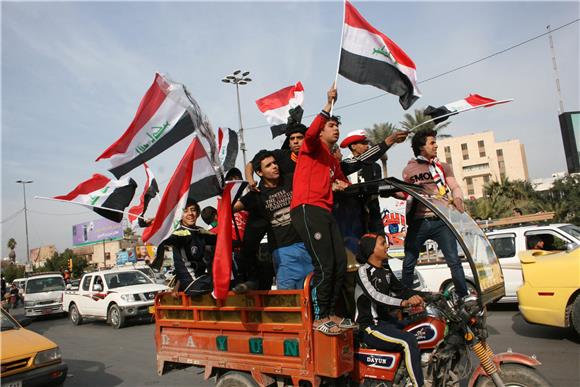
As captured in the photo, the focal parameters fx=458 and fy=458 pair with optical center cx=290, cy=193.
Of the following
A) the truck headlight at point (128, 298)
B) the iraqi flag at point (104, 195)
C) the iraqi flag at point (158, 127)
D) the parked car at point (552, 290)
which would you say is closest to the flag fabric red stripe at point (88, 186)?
the iraqi flag at point (104, 195)

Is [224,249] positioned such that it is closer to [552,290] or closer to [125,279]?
[552,290]

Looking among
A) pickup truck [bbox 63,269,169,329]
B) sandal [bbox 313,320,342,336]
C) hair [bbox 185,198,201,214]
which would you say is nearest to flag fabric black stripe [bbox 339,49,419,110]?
hair [bbox 185,198,201,214]

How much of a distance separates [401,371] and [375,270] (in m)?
0.80

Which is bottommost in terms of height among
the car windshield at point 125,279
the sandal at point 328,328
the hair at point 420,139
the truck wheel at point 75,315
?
the truck wheel at point 75,315

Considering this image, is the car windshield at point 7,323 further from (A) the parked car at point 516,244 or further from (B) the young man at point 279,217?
(A) the parked car at point 516,244

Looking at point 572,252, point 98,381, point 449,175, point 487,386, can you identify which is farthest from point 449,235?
point 98,381

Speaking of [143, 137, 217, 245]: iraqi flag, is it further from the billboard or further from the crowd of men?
the billboard

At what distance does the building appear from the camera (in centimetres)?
7156

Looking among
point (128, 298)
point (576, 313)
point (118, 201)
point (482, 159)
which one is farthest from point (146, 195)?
point (482, 159)

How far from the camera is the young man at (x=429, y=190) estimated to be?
4352 mm

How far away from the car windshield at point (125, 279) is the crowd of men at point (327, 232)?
33.6 ft

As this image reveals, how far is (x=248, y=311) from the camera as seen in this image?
3945 millimetres

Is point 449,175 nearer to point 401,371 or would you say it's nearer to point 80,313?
point 401,371

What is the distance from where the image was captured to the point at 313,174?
3.82 meters
